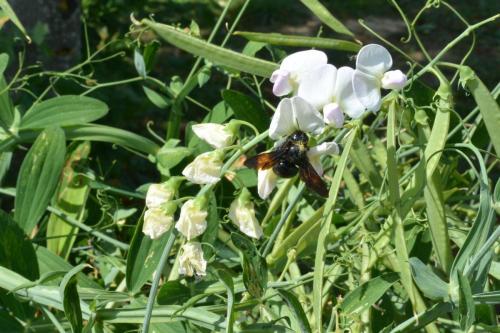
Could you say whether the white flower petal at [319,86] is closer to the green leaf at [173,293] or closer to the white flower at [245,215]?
the white flower at [245,215]

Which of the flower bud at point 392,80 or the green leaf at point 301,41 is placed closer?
the flower bud at point 392,80

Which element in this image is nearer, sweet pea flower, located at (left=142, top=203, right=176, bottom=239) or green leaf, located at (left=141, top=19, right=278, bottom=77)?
sweet pea flower, located at (left=142, top=203, right=176, bottom=239)

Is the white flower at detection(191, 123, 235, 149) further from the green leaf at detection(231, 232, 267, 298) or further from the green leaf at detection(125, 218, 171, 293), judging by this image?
the green leaf at detection(125, 218, 171, 293)

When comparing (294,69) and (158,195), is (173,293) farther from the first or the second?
(294,69)

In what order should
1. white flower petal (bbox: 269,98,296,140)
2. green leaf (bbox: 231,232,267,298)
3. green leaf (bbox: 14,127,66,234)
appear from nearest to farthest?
white flower petal (bbox: 269,98,296,140)
green leaf (bbox: 231,232,267,298)
green leaf (bbox: 14,127,66,234)

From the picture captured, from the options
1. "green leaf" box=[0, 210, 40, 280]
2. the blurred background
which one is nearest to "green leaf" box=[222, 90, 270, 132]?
the blurred background

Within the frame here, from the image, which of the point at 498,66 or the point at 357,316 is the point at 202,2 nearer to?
the point at 498,66

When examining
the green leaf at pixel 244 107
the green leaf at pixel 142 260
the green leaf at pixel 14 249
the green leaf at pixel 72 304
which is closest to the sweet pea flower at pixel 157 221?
the green leaf at pixel 72 304
